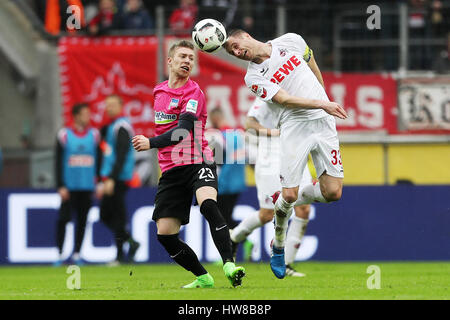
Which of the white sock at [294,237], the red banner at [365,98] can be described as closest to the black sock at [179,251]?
the white sock at [294,237]

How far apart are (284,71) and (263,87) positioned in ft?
1.19

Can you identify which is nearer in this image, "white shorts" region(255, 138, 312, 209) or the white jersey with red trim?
the white jersey with red trim

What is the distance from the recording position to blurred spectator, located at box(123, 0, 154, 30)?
1714 cm

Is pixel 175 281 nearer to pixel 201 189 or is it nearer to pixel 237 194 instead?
pixel 201 189

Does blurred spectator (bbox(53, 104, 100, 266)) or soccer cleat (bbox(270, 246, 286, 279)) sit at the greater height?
blurred spectator (bbox(53, 104, 100, 266))

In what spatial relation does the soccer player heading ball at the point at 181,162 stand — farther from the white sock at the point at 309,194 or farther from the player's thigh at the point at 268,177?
the player's thigh at the point at 268,177

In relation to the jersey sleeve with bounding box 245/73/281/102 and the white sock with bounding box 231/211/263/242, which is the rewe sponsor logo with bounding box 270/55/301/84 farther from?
the white sock with bounding box 231/211/263/242

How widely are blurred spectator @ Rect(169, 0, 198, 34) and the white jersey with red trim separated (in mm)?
7063

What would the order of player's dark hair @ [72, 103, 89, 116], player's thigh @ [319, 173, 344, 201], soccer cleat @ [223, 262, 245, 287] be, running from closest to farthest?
1. soccer cleat @ [223, 262, 245, 287]
2. player's thigh @ [319, 173, 344, 201]
3. player's dark hair @ [72, 103, 89, 116]

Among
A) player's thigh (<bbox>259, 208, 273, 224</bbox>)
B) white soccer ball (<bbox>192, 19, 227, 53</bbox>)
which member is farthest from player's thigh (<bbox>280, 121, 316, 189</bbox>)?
player's thigh (<bbox>259, 208, 273, 224</bbox>)

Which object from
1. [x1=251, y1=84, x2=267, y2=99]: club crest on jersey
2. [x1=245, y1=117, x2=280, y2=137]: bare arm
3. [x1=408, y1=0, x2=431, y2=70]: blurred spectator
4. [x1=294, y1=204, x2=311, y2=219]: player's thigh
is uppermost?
[x1=408, y1=0, x2=431, y2=70]: blurred spectator

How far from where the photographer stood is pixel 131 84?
1698 cm

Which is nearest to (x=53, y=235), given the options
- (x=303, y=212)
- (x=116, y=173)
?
(x=116, y=173)

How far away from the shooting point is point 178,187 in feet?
28.2
